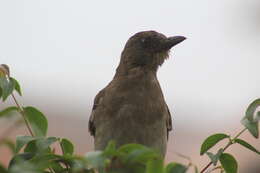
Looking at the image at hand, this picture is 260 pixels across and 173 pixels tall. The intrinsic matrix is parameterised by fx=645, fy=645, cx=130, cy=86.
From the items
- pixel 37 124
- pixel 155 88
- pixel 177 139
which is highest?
pixel 37 124

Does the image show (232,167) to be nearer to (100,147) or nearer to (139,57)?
(100,147)

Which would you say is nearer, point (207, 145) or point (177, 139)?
point (207, 145)

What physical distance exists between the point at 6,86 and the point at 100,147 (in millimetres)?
1949

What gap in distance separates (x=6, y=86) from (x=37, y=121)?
0.58 ft

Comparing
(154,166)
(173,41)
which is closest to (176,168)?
(154,166)

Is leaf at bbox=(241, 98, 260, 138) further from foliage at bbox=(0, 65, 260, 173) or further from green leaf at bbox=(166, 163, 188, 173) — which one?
green leaf at bbox=(166, 163, 188, 173)

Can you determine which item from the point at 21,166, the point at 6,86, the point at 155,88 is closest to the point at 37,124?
the point at 6,86

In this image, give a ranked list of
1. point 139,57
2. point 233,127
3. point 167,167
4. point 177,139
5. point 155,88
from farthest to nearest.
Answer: point 177,139
point 233,127
point 139,57
point 155,88
point 167,167

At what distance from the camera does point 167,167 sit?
1.99 m

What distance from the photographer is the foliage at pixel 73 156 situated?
1.77 m

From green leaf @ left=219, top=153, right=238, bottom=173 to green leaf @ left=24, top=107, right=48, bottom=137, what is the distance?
27.0 inches

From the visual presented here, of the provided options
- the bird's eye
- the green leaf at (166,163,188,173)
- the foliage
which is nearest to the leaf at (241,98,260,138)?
the foliage

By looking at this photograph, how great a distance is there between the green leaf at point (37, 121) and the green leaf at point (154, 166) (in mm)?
715

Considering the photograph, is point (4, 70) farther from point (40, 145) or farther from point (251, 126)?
point (251, 126)
